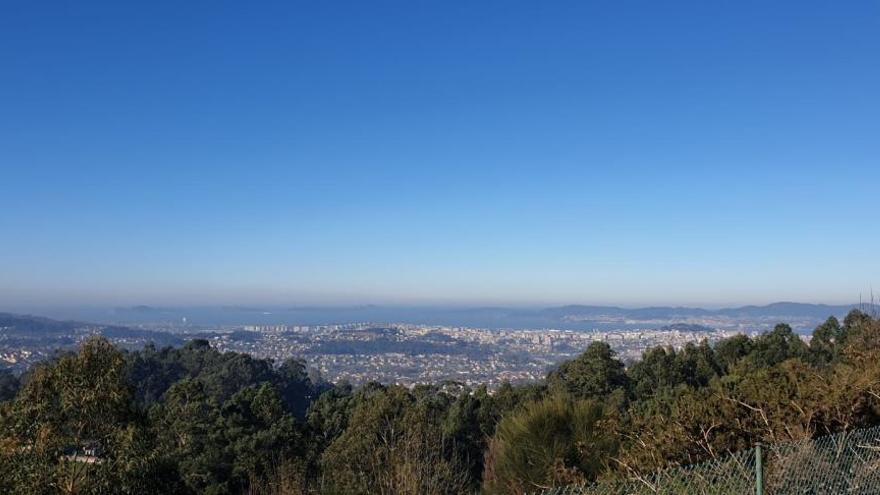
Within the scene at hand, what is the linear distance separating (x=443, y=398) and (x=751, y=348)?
1258 cm

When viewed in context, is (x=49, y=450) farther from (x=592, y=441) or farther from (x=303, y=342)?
(x=303, y=342)

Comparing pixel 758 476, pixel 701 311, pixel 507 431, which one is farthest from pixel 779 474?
pixel 701 311

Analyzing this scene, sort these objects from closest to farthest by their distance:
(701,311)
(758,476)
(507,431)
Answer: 1. (758,476)
2. (507,431)
3. (701,311)

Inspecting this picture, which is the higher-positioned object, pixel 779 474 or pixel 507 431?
pixel 779 474

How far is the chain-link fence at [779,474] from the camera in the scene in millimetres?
4359

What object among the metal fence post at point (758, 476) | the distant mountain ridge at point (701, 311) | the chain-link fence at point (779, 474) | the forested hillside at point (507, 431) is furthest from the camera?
the distant mountain ridge at point (701, 311)

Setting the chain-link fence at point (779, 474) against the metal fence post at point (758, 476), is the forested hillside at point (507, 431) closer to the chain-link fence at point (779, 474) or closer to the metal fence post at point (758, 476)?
the chain-link fence at point (779, 474)

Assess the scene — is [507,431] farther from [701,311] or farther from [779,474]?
[701,311]

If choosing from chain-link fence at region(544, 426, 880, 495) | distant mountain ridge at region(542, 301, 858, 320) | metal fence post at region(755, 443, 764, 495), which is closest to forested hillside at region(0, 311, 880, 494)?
chain-link fence at region(544, 426, 880, 495)

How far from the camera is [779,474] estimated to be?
4570 mm

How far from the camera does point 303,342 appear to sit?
93.2 metres

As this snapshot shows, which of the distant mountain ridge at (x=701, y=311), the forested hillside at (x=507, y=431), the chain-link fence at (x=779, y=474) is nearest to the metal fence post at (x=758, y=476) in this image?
the chain-link fence at (x=779, y=474)

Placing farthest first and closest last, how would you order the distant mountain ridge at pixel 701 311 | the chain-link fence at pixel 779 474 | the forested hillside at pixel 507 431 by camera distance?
the distant mountain ridge at pixel 701 311 → the forested hillside at pixel 507 431 → the chain-link fence at pixel 779 474

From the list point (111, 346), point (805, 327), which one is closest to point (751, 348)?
point (111, 346)
